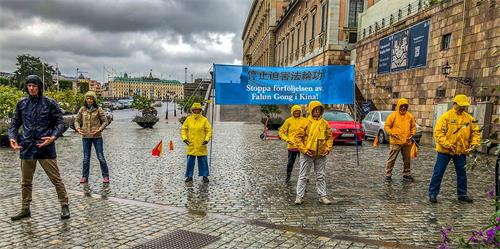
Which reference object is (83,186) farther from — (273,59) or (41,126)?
(273,59)

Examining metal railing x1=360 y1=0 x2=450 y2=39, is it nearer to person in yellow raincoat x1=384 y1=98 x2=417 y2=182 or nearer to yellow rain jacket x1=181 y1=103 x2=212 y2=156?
person in yellow raincoat x1=384 y1=98 x2=417 y2=182

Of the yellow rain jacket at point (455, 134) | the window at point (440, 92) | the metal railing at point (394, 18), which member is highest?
the metal railing at point (394, 18)

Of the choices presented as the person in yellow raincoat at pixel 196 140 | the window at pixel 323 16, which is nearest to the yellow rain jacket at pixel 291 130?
the person in yellow raincoat at pixel 196 140

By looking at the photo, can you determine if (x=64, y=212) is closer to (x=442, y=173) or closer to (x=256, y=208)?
(x=256, y=208)

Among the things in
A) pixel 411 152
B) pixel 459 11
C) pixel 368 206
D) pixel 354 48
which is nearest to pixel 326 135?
pixel 368 206

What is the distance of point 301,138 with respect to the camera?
265 inches

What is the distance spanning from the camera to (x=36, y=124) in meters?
5.45

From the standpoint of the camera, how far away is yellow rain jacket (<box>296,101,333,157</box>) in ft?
21.4

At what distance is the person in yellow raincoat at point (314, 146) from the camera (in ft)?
21.5

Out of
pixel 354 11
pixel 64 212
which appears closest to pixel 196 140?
pixel 64 212

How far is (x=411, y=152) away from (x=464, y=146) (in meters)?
2.59

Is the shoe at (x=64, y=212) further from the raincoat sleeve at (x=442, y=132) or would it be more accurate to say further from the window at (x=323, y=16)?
the window at (x=323, y=16)

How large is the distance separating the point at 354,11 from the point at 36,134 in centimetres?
2969

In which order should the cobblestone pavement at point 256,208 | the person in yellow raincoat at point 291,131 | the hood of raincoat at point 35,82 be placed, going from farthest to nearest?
the person in yellow raincoat at point 291,131
the hood of raincoat at point 35,82
the cobblestone pavement at point 256,208
